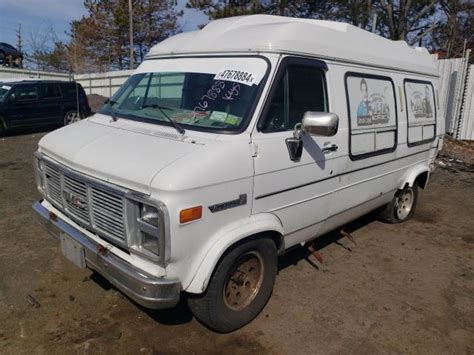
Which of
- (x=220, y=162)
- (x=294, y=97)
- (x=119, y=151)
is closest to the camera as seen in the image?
(x=220, y=162)

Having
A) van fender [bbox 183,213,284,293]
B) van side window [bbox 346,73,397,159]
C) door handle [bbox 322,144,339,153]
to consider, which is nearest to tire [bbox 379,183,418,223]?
van side window [bbox 346,73,397,159]

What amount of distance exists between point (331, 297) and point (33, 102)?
12.9 metres

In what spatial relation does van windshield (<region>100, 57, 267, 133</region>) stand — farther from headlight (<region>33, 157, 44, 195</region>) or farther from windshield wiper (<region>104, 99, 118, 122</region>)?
headlight (<region>33, 157, 44, 195</region>)

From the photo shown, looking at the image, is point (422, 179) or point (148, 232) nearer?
point (148, 232)

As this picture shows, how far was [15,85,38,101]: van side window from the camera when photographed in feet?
43.4

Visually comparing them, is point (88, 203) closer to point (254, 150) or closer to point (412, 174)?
point (254, 150)

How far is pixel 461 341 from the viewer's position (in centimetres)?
341

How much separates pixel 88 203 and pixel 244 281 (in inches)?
57.0

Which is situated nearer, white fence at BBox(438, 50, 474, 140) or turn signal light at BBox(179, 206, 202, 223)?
turn signal light at BBox(179, 206, 202, 223)

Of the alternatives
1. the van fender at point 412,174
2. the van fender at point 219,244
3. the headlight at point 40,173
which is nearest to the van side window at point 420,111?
the van fender at point 412,174

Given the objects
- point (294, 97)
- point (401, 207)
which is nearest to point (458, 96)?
point (401, 207)

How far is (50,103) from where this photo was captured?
14062 millimetres

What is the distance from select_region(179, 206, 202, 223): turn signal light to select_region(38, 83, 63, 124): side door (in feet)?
42.4

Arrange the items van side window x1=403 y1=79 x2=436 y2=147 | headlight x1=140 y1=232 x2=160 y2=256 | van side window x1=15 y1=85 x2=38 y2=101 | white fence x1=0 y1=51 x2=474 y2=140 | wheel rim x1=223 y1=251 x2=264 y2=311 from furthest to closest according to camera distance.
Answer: van side window x1=15 y1=85 x2=38 y2=101
white fence x1=0 y1=51 x2=474 y2=140
van side window x1=403 y1=79 x2=436 y2=147
wheel rim x1=223 y1=251 x2=264 y2=311
headlight x1=140 y1=232 x2=160 y2=256
